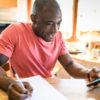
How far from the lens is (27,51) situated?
129 cm

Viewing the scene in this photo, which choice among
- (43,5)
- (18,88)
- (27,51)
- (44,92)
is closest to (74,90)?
(44,92)

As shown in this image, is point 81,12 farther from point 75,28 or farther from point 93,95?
point 93,95

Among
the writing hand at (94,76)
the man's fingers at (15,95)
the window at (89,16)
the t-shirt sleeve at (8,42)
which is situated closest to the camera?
the man's fingers at (15,95)

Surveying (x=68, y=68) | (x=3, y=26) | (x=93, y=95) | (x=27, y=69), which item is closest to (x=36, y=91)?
(x=93, y=95)

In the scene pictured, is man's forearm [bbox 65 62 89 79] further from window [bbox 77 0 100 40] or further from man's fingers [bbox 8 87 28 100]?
window [bbox 77 0 100 40]

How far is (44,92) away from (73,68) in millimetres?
508

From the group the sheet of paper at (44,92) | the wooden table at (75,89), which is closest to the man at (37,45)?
the wooden table at (75,89)

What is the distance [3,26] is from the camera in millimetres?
2205

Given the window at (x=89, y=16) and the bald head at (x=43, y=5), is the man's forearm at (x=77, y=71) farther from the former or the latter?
the window at (x=89, y=16)

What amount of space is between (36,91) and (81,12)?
6.46ft

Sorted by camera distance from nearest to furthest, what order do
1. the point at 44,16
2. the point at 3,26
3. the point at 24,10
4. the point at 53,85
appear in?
the point at 53,85
the point at 44,16
the point at 3,26
the point at 24,10

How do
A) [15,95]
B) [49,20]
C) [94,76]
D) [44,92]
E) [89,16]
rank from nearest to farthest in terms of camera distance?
[15,95] → [44,92] → [94,76] → [49,20] → [89,16]

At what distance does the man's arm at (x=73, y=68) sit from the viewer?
1.25 meters

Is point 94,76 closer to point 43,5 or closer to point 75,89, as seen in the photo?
point 75,89
